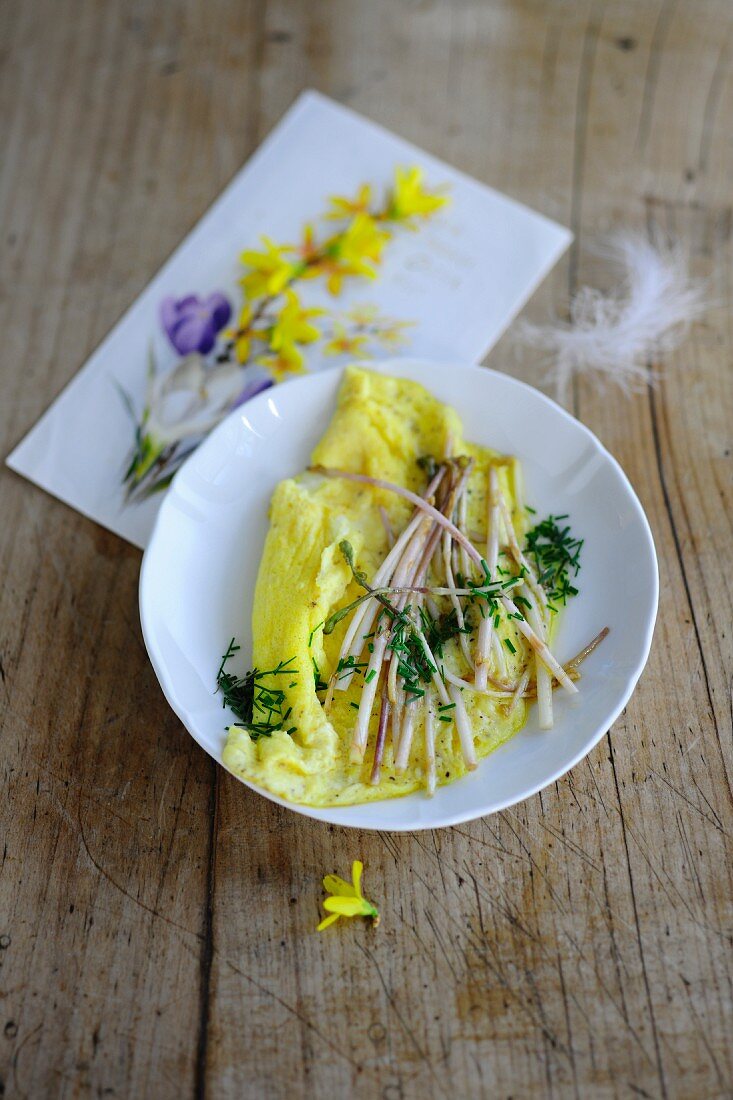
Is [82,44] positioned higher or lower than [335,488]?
higher

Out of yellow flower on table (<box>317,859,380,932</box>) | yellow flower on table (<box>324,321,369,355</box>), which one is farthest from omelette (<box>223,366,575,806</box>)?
yellow flower on table (<box>324,321,369,355</box>)

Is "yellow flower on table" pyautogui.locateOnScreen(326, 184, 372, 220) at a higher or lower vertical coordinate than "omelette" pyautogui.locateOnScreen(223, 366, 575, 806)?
higher

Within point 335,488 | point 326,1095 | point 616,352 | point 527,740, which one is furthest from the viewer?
point 616,352

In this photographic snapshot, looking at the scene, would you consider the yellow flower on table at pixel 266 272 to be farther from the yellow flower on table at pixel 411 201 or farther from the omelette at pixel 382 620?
the omelette at pixel 382 620

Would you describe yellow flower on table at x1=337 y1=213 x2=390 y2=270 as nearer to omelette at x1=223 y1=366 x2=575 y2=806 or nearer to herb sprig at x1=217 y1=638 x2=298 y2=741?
omelette at x1=223 y1=366 x2=575 y2=806

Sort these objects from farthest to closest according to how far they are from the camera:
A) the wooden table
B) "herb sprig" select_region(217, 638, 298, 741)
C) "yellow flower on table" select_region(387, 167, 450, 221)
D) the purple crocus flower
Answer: "yellow flower on table" select_region(387, 167, 450, 221) < the purple crocus flower < "herb sprig" select_region(217, 638, 298, 741) < the wooden table

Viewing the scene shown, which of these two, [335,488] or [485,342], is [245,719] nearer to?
[335,488]

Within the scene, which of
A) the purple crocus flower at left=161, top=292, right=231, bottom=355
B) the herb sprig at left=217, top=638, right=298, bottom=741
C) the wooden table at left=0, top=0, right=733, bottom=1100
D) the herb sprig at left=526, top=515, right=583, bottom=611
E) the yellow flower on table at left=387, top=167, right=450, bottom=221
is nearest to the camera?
the wooden table at left=0, top=0, right=733, bottom=1100

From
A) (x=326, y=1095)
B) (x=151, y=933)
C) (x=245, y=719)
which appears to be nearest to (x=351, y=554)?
(x=245, y=719)
